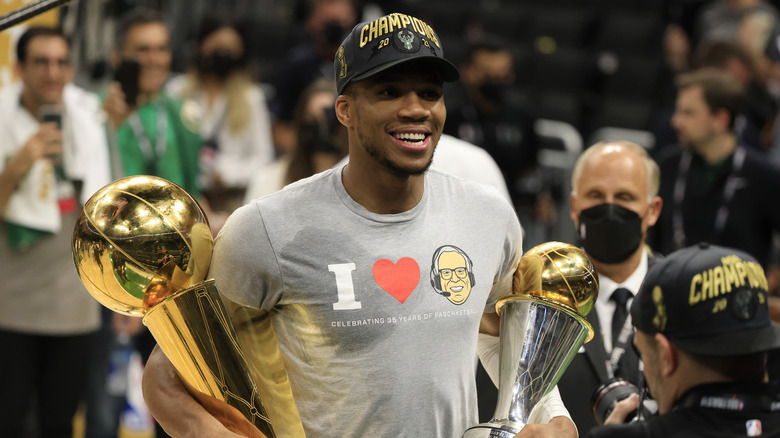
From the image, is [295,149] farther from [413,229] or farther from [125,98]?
[413,229]

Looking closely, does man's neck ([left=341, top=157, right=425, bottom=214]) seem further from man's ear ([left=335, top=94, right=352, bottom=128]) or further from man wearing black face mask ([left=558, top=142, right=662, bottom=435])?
man wearing black face mask ([left=558, top=142, right=662, bottom=435])

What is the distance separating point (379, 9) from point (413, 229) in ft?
22.1

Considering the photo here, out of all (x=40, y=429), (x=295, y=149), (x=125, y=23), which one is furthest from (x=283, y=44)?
(x=40, y=429)

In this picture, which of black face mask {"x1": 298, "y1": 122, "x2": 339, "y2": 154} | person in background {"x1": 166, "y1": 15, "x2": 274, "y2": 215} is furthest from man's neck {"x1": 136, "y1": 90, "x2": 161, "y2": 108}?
black face mask {"x1": 298, "y1": 122, "x2": 339, "y2": 154}

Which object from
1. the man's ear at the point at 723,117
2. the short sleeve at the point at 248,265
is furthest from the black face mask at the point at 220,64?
the short sleeve at the point at 248,265

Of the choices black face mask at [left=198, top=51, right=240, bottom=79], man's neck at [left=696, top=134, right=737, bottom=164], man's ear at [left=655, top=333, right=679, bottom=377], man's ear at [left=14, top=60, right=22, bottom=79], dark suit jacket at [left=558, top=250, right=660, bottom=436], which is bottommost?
dark suit jacket at [left=558, top=250, right=660, bottom=436]

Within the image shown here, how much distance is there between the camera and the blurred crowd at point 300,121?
200 inches

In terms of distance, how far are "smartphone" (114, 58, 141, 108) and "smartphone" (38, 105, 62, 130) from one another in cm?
61

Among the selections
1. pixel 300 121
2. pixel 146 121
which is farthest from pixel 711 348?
pixel 146 121

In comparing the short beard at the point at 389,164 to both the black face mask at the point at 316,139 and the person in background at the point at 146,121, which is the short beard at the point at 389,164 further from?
the person in background at the point at 146,121

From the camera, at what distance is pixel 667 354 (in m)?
2.38

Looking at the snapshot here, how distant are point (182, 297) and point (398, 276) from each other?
1.73 ft

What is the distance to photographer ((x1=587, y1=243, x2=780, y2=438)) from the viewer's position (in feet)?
7.49

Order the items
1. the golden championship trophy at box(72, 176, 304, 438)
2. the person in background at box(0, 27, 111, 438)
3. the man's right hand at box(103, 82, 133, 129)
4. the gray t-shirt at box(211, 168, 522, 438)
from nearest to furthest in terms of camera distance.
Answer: the golden championship trophy at box(72, 176, 304, 438) < the gray t-shirt at box(211, 168, 522, 438) < the person in background at box(0, 27, 111, 438) < the man's right hand at box(103, 82, 133, 129)
